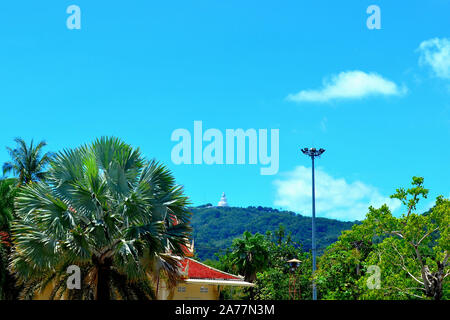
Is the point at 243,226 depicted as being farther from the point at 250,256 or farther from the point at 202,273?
the point at 202,273

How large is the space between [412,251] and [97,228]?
1223 centimetres

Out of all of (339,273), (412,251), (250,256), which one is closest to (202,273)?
(339,273)

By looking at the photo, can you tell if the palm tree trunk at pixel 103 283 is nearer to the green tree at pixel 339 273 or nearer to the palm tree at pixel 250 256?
the green tree at pixel 339 273

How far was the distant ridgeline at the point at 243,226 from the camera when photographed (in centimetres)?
12538

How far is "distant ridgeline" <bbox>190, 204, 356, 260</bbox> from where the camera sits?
125375mm

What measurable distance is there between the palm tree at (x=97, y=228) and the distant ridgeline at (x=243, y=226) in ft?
325

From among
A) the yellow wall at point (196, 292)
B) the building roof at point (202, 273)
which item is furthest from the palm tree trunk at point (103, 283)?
the yellow wall at point (196, 292)

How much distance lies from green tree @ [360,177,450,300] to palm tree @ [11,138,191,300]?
809cm

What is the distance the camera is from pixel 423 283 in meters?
21.0

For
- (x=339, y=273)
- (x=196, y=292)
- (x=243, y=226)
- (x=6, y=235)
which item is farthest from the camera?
(x=243, y=226)

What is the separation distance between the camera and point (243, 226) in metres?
146
